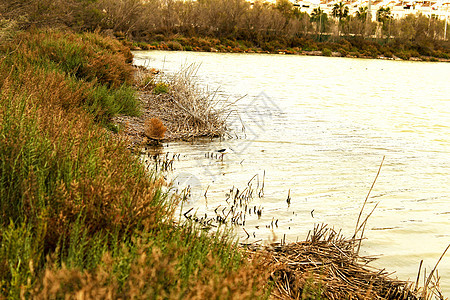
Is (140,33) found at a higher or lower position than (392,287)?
higher

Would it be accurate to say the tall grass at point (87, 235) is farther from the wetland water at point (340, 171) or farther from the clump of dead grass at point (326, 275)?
the wetland water at point (340, 171)

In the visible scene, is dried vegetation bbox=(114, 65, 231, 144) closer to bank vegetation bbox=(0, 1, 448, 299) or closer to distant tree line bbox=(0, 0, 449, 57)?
bank vegetation bbox=(0, 1, 448, 299)

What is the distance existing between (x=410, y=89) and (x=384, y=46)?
5017 cm

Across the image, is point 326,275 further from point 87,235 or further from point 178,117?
point 178,117

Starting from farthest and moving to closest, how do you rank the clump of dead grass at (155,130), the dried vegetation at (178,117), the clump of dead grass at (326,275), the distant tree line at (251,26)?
the distant tree line at (251,26) < the dried vegetation at (178,117) < the clump of dead grass at (155,130) < the clump of dead grass at (326,275)

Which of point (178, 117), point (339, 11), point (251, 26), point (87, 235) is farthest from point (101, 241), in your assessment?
point (339, 11)

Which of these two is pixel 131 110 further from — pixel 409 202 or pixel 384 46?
pixel 384 46

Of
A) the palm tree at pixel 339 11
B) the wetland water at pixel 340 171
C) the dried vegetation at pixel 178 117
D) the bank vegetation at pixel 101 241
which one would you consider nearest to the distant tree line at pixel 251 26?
the palm tree at pixel 339 11

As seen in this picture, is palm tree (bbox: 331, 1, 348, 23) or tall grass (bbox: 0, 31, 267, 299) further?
palm tree (bbox: 331, 1, 348, 23)

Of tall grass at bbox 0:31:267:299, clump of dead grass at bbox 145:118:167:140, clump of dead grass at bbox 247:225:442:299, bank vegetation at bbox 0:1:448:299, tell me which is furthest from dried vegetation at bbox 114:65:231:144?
clump of dead grass at bbox 247:225:442:299

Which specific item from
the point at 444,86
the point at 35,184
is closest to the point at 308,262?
the point at 35,184

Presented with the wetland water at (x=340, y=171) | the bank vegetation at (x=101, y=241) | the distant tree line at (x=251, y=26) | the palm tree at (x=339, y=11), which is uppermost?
the palm tree at (x=339, y=11)

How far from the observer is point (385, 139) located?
11672 millimetres

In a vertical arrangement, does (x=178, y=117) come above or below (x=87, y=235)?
below
